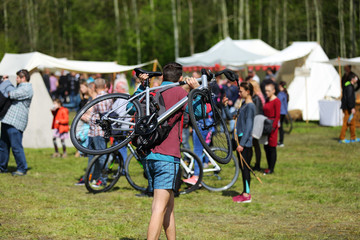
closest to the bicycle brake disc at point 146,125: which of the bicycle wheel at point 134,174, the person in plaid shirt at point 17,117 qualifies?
the bicycle wheel at point 134,174

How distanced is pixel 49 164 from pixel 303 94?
12.7m

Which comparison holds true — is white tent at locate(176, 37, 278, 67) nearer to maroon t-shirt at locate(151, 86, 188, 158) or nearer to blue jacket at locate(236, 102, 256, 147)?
blue jacket at locate(236, 102, 256, 147)

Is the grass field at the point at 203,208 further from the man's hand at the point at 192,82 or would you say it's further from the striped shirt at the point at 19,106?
the man's hand at the point at 192,82

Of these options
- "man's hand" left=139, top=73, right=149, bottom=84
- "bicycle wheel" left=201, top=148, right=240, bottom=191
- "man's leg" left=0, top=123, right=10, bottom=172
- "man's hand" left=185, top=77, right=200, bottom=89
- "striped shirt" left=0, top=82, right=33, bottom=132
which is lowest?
"bicycle wheel" left=201, top=148, right=240, bottom=191

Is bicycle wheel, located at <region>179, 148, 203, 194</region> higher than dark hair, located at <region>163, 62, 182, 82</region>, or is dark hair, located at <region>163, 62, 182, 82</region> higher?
dark hair, located at <region>163, 62, 182, 82</region>

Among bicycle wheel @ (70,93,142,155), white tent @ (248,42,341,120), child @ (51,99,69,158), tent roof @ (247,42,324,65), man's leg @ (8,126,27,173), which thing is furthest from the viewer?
tent roof @ (247,42,324,65)

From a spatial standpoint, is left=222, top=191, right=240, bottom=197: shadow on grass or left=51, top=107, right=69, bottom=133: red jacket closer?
left=222, top=191, right=240, bottom=197: shadow on grass

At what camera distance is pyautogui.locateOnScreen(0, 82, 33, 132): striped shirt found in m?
9.61

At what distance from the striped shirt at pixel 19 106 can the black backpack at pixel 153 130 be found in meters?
5.39

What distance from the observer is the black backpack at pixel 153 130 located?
4648 mm

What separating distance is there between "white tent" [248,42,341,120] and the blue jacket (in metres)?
13.5

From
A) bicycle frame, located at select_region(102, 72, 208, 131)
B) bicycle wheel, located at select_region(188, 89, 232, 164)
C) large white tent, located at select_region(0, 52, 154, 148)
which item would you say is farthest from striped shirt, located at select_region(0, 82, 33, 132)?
bicycle wheel, located at select_region(188, 89, 232, 164)

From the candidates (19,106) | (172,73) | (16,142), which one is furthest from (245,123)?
(16,142)

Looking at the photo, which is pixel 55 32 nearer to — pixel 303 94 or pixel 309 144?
pixel 303 94
